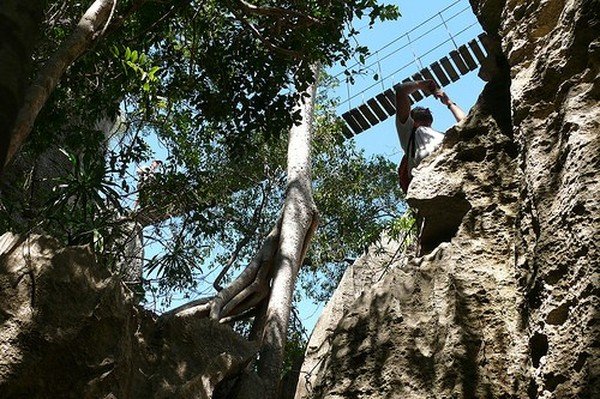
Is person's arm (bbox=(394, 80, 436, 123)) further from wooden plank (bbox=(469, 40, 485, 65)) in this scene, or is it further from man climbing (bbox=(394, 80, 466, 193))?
wooden plank (bbox=(469, 40, 485, 65))

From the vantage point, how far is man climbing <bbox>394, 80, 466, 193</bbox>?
494 cm

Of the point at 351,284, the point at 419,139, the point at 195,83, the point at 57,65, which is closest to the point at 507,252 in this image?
the point at 419,139

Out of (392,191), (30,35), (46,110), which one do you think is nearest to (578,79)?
(30,35)

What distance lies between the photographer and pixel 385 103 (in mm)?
13586

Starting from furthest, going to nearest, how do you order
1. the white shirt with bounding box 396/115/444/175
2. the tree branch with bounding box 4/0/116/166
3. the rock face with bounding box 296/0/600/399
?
the white shirt with bounding box 396/115/444/175 → the tree branch with bounding box 4/0/116/166 → the rock face with bounding box 296/0/600/399

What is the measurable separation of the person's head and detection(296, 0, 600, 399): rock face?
1.17 metres

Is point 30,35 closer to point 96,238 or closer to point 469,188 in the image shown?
point 469,188

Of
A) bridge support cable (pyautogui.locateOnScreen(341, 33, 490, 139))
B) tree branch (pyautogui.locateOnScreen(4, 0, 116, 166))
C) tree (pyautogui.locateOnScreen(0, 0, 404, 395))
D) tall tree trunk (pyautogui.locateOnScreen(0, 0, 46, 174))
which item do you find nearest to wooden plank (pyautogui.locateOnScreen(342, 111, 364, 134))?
bridge support cable (pyautogui.locateOnScreen(341, 33, 490, 139))

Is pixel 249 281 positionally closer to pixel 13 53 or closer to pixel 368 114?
pixel 368 114

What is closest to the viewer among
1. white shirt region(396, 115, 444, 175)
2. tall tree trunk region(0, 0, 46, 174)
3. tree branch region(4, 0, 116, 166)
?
tall tree trunk region(0, 0, 46, 174)

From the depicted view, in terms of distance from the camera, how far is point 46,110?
657 centimetres

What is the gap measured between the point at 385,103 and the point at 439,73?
3.63ft

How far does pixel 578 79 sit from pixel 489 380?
1.11 m

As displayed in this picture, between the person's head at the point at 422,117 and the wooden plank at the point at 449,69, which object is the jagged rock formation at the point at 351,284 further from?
the person's head at the point at 422,117
